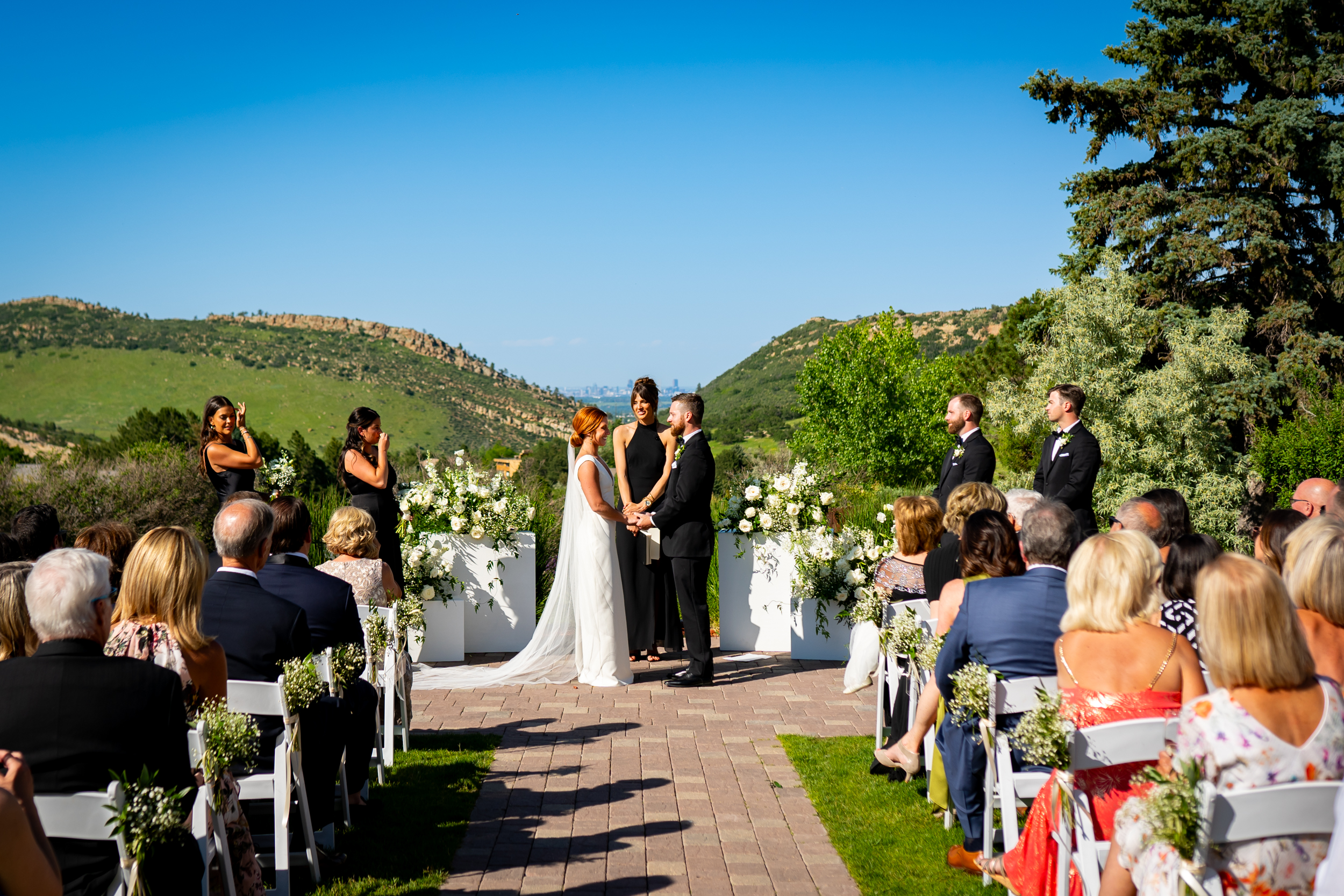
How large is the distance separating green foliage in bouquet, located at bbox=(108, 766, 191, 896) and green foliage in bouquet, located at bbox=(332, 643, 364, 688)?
1657 mm

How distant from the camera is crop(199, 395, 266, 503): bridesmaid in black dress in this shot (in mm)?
7469

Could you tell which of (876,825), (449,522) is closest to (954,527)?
(876,825)

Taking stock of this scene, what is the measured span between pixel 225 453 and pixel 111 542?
2892 mm

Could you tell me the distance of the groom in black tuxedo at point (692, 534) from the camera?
769cm

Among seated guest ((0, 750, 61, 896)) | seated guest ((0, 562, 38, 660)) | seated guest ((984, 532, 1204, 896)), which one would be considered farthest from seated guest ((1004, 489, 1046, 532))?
seated guest ((0, 750, 61, 896))

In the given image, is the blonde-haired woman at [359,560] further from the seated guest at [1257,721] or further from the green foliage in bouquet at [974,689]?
the seated guest at [1257,721]

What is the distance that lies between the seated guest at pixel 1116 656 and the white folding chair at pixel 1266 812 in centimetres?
69

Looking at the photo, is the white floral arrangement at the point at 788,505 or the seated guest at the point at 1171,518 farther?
the white floral arrangement at the point at 788,505

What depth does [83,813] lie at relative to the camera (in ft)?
8.05

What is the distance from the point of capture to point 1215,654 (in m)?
2.60

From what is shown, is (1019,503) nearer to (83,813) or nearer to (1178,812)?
(1178,812)

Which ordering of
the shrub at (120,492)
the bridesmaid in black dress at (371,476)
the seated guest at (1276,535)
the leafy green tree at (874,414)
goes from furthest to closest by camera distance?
the leafy green tree at (874,414) < the shrub at (120,492) < the bridesmaid in black dress at (371,476) < the seated guest at (1276,535)

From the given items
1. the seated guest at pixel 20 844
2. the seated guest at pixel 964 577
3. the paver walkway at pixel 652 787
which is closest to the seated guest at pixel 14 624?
the seated guest at pixel 20 844

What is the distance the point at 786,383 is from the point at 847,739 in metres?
88.4
